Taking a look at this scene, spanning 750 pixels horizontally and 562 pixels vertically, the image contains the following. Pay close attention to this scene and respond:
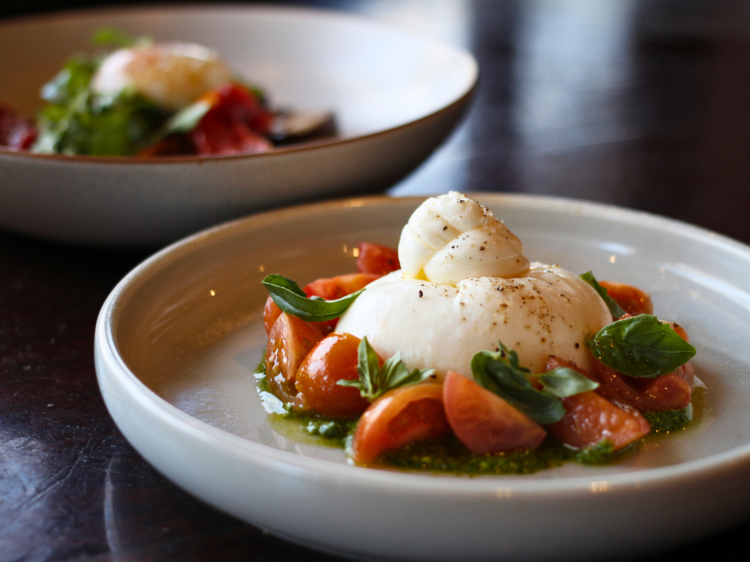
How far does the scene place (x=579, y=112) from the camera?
11.1ft

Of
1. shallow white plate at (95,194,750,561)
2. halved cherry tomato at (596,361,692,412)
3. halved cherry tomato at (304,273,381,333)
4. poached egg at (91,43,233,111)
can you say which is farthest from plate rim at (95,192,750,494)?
poached egg at (91,43,233,111)

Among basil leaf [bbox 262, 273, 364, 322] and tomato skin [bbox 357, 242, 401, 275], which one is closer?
basil leaf [bbox 262, 273, 364, 322]

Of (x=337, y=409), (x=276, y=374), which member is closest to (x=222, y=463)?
(x=337, y=409)

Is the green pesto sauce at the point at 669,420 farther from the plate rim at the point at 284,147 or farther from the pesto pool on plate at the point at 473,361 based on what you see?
the plate rim at the point at 284,147

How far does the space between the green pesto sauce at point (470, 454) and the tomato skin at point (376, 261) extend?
0.50 meters

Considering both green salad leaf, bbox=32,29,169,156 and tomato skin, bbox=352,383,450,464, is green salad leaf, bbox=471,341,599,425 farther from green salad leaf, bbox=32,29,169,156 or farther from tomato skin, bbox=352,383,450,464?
green salad leaf, bbox=32,29,169,156

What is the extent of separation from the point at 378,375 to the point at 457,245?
0.95ft

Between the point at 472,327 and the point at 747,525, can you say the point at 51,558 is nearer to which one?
the point at 472,327

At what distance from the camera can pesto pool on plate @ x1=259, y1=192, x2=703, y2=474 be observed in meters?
1.03

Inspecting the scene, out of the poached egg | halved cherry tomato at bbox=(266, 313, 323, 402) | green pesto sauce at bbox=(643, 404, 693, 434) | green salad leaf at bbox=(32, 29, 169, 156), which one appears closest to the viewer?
green pesto sauce at bbox=(643, 404, 693, 434)

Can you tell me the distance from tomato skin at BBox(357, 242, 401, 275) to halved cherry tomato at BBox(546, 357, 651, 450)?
583 millimetres

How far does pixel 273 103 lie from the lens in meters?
3.06

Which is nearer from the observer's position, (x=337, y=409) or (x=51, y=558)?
(x=51, y=558)

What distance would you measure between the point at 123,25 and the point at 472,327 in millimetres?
2761
